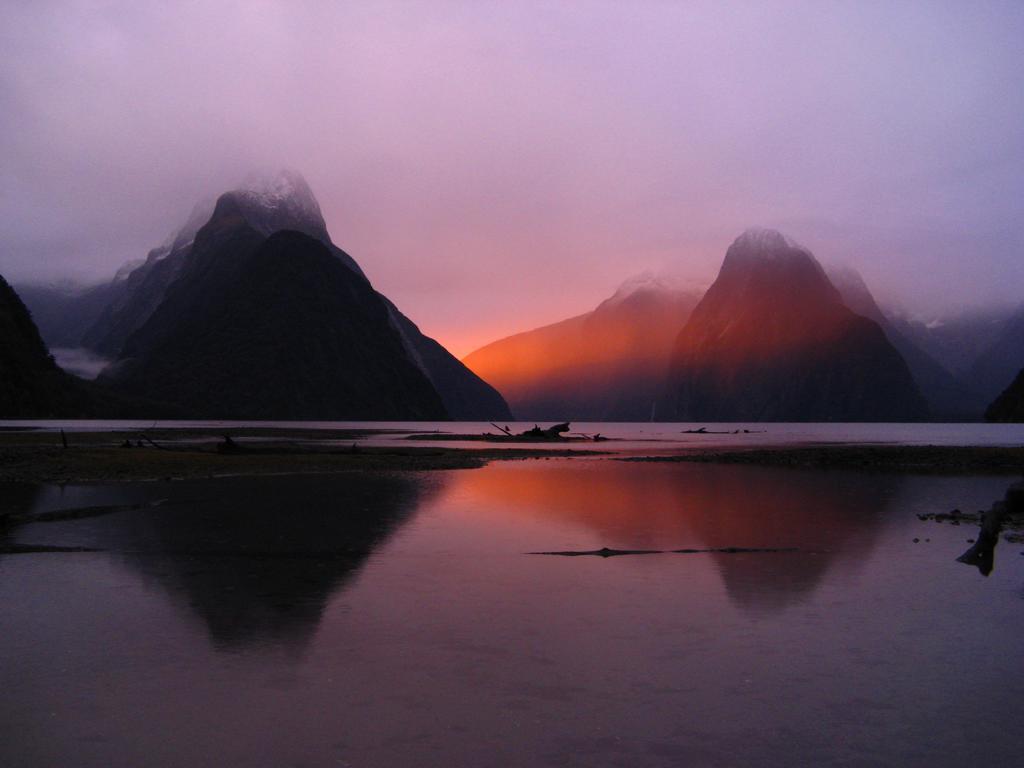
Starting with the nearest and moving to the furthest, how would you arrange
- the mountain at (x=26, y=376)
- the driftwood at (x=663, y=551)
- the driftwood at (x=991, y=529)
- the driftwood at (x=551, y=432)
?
the driftwood at (x=991, y=529) < the driftwood at (x=663, y=551) < the driftwood at (x=551, y=432) < the mountain at (x=26, y=376)

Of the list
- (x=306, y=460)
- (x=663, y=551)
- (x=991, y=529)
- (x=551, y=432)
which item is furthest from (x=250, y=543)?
(x=551, y=432)

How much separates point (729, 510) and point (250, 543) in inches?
713

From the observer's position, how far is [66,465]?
137 ft

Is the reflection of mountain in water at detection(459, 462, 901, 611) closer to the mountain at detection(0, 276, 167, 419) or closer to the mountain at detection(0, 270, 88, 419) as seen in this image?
the mountain at detection(0, 270, 88, 419)

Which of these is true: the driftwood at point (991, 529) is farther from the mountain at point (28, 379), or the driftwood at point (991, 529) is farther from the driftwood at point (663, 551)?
the mountain at point (28, 379)

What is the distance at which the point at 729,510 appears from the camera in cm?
3089

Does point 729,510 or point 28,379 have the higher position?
point 28,379

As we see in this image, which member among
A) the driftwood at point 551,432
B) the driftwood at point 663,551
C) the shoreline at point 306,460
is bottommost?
the driftwood at point 663,551

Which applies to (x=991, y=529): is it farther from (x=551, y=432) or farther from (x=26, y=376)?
(x=26, y=376)

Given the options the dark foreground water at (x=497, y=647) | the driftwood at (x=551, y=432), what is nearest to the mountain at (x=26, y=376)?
the driftwood at (x=551, y=432)

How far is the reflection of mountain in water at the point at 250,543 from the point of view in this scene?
547 inches

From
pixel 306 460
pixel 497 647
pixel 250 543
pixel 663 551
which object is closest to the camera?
pixel 497 647

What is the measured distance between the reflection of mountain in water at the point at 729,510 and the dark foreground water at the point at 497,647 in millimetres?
268

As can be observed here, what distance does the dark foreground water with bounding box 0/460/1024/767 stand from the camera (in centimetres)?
868
